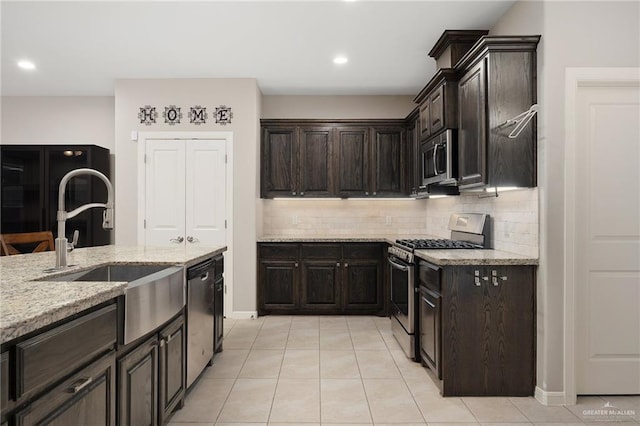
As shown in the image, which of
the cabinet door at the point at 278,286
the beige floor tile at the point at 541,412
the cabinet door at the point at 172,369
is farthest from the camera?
the cabinet door at the point at 278,286

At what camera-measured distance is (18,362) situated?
42.1 inches

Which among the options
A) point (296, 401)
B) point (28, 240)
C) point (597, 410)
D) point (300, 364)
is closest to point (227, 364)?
point (300, 364)

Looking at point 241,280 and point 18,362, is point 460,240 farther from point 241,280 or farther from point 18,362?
point 18,362

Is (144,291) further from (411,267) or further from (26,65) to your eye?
(26,65)

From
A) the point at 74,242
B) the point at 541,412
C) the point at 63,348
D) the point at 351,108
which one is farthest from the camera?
the point at 351,108

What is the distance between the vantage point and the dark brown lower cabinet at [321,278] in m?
4.73

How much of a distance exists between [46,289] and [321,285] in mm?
3481

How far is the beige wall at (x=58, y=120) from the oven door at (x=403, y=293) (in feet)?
14.0

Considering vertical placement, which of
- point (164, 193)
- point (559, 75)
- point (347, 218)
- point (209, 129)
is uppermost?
point (209, 129)

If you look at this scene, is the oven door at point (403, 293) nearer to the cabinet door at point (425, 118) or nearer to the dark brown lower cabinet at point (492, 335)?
the dark brown lower cabinet at point (492, 335)

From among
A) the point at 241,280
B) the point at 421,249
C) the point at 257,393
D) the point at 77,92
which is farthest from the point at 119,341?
the point at 77,92

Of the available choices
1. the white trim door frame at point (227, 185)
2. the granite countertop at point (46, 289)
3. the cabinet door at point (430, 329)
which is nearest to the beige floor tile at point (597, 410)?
the cabinet door at point (430, 329)

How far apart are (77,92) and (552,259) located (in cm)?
588

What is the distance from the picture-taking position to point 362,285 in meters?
4.76
